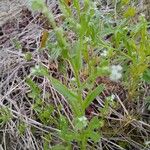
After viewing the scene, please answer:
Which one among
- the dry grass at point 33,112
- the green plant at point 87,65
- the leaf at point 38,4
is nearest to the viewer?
the leaf at point 38,4

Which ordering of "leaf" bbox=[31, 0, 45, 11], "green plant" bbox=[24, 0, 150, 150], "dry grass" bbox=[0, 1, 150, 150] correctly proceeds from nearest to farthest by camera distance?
"leaf" bbox=[31, 0, 45, 11], "green plant" bbox=[24, 0, 150, 150], "dry grass" bbox=[0, 1, 150, 150]

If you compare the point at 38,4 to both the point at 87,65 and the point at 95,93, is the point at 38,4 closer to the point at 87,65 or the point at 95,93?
the point at 95,93

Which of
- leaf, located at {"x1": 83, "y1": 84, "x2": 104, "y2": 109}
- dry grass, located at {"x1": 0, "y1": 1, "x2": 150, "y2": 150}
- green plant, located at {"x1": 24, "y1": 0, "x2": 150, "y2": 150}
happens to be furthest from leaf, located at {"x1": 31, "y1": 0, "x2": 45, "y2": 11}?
dry grass, located at {"x1": 0, "y1": 1, "x2": 150, "y2": 150}

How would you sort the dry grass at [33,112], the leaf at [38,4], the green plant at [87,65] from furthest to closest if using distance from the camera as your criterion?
the dry grass at [33,112] → the green plant at [87,65] → the leaf at [38,4]

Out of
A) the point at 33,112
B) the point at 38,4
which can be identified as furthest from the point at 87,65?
the point at 38,4

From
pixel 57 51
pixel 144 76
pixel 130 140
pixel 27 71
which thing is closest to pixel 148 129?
pixel 130 140

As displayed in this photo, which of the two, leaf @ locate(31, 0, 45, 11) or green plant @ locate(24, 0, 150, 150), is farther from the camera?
green plant @ locate(24, 0, 150, 150)

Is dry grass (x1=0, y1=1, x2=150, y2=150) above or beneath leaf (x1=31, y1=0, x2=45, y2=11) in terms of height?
beneath

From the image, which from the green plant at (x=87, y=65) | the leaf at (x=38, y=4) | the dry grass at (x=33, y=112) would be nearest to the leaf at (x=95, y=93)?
the green plant at (x=87, y=65)

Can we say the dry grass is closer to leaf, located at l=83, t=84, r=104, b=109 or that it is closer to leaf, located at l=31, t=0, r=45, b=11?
leaf, located at l=83, t=84, r=104, b=109

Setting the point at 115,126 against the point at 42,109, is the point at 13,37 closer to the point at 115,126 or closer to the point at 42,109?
the point at 42,109

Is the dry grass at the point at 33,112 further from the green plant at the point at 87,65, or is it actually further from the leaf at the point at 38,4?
the leaf at the point at 38,4
